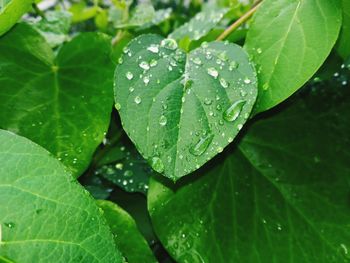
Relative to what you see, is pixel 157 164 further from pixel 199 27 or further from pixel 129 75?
pixel 199 27

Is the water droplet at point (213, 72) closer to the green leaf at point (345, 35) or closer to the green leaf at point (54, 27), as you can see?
the green leaf at point (345, 35)

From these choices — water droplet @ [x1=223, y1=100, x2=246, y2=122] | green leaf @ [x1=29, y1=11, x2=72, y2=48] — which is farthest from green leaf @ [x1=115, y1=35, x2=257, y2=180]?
green leaf @ [x1=29, y1=11, x2=72, y2=48]

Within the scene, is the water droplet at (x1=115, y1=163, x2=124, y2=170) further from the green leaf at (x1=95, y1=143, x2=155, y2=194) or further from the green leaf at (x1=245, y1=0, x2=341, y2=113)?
the green leaf at (x1=245, y1=0, x2=341, y2=113)

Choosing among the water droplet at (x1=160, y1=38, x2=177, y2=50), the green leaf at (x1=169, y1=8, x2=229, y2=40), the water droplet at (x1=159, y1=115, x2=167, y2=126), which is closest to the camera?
the water droplet at (x1=159, y1=115, x2=167, y2=126)

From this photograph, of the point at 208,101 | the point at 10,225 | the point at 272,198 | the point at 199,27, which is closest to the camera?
the point at 10,225

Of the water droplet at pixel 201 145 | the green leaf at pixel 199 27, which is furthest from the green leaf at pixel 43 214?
the green leaf at pixel 199 27

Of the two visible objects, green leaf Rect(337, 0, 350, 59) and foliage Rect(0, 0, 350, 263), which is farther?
green leaf Rect(337, 0, 350, 59)

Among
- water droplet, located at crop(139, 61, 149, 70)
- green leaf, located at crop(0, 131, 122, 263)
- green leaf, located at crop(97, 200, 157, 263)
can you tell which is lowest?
green leaf, located at crop(97, 200, 157, 263)

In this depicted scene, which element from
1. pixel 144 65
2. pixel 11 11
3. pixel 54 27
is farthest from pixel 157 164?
pixel 54 27
